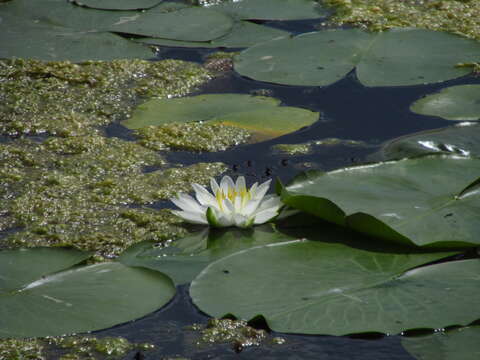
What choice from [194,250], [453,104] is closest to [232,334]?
[194,250]

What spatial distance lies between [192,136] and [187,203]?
1.96 ft

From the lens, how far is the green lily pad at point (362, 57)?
9.79 ft

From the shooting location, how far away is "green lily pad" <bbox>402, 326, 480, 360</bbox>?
1.55 meters

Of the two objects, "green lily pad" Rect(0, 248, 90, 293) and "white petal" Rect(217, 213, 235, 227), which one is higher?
"white petal" Rect(217, 213, 235, 227)

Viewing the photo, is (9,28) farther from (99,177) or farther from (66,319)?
(66,319)

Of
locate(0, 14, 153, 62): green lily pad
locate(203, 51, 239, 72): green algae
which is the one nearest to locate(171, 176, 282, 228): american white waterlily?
locate(203, 51, 239, 72): green algae

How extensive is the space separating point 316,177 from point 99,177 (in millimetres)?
669

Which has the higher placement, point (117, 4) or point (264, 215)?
point (117, 4)

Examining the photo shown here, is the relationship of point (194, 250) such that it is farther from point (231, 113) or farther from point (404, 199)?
point (231, 113)

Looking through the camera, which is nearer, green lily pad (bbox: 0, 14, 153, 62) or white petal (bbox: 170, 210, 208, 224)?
white petal (bbox: 170, 210, 208, 224)

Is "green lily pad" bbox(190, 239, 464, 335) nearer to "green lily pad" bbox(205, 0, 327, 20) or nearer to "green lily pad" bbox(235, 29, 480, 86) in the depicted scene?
"green lily pad" bbox(235, 29, 480, 86)

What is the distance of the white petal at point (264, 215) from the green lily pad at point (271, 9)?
1674mm

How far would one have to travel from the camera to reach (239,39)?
3.38m

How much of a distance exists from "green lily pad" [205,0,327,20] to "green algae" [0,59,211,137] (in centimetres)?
54
